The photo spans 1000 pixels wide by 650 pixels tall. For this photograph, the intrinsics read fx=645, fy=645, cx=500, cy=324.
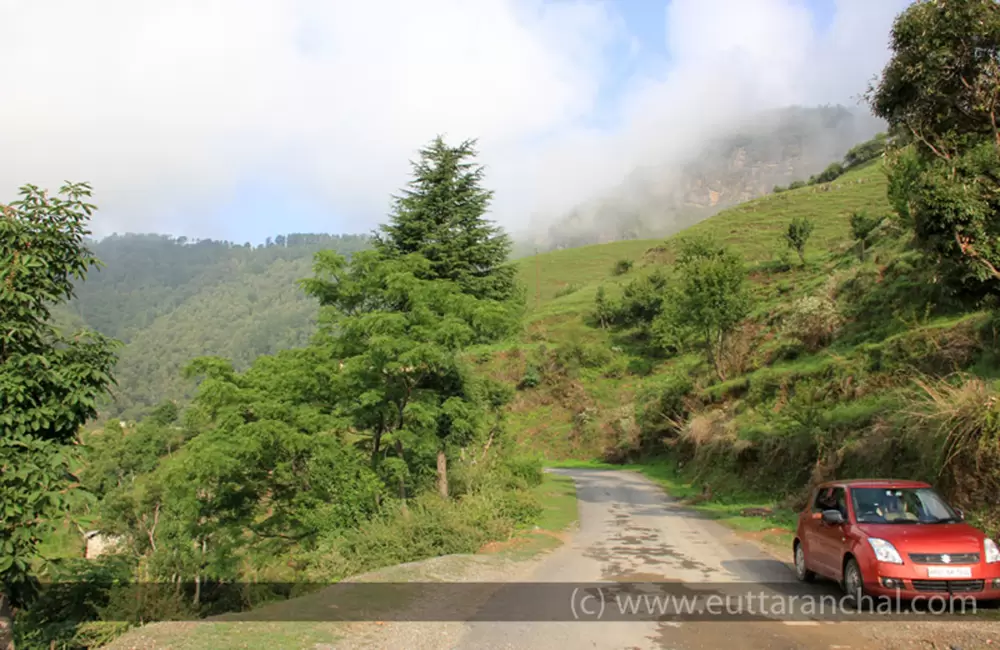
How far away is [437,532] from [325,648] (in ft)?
22.5

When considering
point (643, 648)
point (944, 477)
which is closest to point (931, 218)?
point (944, 477)

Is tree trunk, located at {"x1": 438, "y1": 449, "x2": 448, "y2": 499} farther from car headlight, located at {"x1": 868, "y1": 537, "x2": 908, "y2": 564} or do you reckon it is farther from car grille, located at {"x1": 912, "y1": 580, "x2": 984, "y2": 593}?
car grille, located at {"x1": 912, "y1": 580, "x2": 984, "y2": 593}

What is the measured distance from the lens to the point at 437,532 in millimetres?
13539

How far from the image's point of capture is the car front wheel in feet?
33.8

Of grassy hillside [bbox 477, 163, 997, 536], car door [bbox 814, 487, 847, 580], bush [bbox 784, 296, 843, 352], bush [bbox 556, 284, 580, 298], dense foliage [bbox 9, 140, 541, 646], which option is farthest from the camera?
bush [bbox 556, 284, 580, 298]

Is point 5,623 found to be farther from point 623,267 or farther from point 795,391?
point 623,267

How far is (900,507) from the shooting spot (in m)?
9.09

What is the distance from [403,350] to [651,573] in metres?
8.28

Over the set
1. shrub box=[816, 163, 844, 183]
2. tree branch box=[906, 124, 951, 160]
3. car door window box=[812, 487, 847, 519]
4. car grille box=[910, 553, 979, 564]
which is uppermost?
shrub box=[816, 163, 844, 183]

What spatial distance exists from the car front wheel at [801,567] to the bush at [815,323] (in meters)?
19.0

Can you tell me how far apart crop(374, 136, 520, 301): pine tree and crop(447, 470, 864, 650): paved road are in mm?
8542

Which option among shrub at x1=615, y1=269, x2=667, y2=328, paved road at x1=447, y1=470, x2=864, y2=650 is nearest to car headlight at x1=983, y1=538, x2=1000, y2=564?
paved road at x1=447, y1=470, x2=864, y2=650

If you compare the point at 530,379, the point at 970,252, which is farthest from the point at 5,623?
the point at 530,379

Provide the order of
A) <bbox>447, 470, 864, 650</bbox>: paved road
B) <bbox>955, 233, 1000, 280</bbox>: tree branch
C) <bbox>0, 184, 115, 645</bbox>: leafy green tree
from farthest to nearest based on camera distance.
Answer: <bbox>955, 233, 1000, 280</bbox>: tree branch < <bbox>447, 470, 864, 650</bbox>: paved road < <bbox>0, 184, 115, 645</bbox>: leafy green tree
